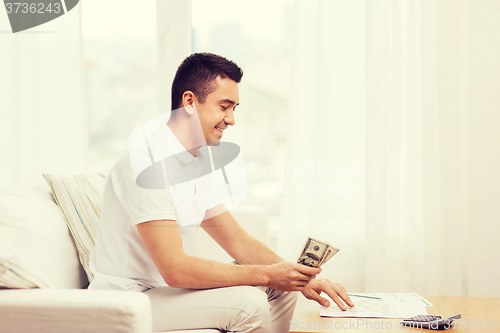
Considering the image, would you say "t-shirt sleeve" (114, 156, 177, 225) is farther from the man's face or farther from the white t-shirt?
the man's face

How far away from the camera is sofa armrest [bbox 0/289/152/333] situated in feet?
3.12

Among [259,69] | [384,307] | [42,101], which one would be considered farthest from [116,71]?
[384,307]

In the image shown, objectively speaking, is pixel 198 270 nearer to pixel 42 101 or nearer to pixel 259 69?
pixel 42 101

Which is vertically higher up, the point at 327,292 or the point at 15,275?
the point at 15,275

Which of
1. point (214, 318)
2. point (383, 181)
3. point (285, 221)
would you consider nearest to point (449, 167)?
point (383, 181)

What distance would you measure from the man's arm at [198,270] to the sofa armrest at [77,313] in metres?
0.23

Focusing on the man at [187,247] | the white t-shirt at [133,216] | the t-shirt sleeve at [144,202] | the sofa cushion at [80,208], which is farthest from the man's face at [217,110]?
the sofa cushion at [80,208]

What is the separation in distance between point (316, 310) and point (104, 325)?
672 millimetres

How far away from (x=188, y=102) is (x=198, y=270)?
55 cm

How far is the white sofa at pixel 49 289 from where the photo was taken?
0.96 meters

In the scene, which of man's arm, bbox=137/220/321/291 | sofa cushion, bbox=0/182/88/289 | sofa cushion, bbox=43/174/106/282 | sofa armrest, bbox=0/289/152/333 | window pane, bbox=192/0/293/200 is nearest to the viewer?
sofa armrest, bbox=0/289/152/333

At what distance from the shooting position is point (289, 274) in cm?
133

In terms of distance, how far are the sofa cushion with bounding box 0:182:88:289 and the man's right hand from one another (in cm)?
61

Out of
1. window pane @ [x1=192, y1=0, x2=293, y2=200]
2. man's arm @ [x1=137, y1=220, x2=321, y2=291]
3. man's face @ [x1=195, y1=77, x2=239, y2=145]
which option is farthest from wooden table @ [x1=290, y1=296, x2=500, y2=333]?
window pane @ [x1=192, y1=0, x2=293, y2=200]
